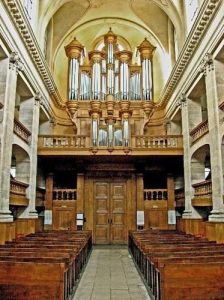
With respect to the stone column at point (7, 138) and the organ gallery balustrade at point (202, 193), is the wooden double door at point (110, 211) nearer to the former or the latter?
the organ gallery balustrade at point (202, 193)

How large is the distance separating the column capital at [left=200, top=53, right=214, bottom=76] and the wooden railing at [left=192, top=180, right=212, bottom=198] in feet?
11.6

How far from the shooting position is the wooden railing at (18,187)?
428 inches

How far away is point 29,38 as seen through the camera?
11172 mm

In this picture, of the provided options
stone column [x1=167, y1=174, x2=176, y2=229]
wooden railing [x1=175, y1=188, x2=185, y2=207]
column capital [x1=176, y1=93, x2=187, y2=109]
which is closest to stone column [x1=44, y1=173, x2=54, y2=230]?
stone column [x1=167, y1=174, x2=176, y2=229]

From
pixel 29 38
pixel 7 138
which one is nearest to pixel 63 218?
pixel 7 138

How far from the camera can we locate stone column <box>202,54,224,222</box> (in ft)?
30.7

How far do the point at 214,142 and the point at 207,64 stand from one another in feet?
8.13

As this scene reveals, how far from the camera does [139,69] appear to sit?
1689 centimetres

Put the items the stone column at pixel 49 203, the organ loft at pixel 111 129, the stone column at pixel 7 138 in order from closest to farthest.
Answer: the stone column at pixel 7 138
the organ loft at pixel 111 129
the stone column at pixel 49 203

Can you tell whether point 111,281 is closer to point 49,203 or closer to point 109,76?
point 49,203

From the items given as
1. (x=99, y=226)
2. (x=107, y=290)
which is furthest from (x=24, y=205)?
(x=107, y=290)

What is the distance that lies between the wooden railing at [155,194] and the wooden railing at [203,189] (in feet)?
9.54

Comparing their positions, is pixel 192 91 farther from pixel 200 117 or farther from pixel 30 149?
pixel 30 149

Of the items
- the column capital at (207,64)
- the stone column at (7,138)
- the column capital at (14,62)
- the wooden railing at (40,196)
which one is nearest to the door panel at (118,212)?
the wooden railing at (40,196)
